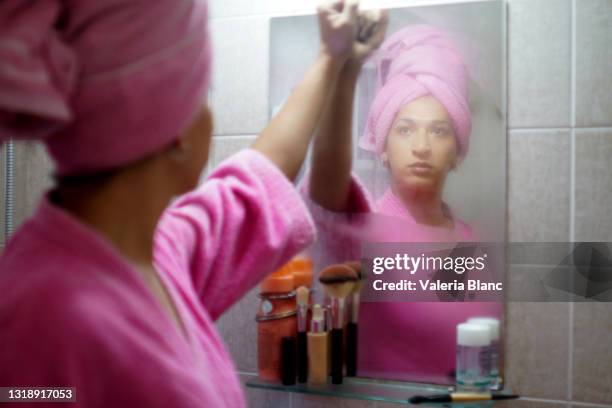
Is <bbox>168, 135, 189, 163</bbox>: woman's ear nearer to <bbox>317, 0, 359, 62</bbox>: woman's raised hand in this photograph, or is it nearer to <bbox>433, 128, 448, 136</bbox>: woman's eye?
<bbox>317, 0, 359, 62</bbox>: woman's raised hand

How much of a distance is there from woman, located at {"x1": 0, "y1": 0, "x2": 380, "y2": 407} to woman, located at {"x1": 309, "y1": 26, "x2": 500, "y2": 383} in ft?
1.58

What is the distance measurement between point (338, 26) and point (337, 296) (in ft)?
1.51

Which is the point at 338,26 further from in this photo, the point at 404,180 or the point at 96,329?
the point at 96,329

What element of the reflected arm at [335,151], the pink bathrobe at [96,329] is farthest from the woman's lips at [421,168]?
the pink bathrobe at [96,329]

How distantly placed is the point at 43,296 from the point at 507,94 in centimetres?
81

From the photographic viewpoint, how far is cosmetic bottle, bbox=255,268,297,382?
3.57ft

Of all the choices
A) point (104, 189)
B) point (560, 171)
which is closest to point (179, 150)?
point (104, 189)

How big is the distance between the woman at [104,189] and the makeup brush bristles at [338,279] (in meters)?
0.47

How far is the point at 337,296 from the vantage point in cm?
108

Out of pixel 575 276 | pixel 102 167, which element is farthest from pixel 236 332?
pixel 102 167

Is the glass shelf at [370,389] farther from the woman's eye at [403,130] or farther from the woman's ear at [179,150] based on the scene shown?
the woman's ear at [179,150]

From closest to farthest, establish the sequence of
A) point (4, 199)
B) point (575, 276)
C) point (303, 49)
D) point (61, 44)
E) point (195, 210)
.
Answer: point (61, 44)
point (195, 210)
point (575, 276)
point (303, 49)
point (4, 199)

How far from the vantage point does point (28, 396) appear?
47 centimetres

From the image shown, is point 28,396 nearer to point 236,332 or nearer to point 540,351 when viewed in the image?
point 236,332
